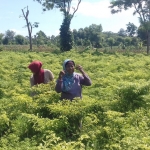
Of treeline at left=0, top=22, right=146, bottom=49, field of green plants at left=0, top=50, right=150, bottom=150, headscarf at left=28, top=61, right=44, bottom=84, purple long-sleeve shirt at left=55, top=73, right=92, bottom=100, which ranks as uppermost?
treeline at left=0, top=22, right=146, bottom=49

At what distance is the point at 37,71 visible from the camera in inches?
267

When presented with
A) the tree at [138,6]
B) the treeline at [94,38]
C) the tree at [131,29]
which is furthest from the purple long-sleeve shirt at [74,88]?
the tree at [131,29]

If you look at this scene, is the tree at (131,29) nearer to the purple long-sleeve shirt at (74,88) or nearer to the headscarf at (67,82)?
the purple long-sleeve shirt at (74,88)

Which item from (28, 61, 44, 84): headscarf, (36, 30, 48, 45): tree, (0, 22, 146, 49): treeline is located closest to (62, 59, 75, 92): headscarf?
(28, 61, 44, 84): headscarf

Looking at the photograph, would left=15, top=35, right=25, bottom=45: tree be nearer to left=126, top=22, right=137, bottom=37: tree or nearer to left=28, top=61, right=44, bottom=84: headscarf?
left=126, top=22, right=137, bottom=37: tree

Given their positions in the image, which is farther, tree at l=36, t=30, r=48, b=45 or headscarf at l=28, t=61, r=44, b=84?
tree at l=36, t=30, r=48, b=45

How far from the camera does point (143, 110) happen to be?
20.5 ft

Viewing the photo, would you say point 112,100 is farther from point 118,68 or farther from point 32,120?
point 118,68

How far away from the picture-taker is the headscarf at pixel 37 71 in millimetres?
6707

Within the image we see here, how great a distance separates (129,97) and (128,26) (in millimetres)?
96193

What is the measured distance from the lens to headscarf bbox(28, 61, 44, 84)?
6.71 m

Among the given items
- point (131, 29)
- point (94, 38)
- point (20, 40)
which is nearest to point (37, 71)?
point (94, 38)

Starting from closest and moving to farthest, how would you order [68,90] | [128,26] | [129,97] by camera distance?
[68,90] < [129,97] < [128,26]

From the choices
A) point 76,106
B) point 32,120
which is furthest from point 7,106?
point 76,106
